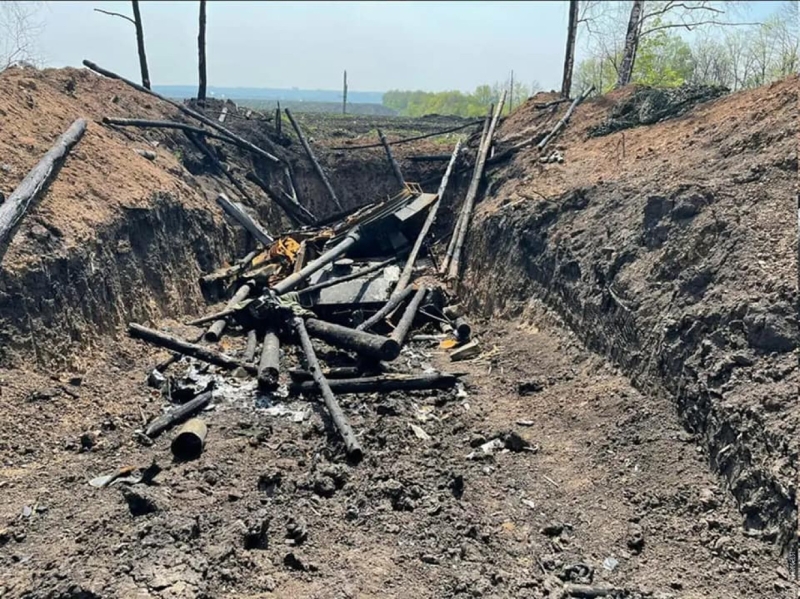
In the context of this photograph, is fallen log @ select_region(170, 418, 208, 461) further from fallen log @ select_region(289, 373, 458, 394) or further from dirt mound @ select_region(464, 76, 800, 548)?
dirt mound @ select_region(464, 76, 800, 548)

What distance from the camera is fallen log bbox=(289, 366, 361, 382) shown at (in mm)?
8617

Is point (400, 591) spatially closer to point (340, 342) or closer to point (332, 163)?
point (340, 342)

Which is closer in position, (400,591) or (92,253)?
(400,591)

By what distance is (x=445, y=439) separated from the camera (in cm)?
739

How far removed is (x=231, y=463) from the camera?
6.58 meters

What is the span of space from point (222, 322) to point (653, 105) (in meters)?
9.72

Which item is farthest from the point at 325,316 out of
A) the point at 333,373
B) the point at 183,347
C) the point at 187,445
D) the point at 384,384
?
the point at 187,445

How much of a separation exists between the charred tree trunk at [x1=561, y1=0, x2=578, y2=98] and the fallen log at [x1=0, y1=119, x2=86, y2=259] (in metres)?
14.5

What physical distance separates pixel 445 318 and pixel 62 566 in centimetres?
803

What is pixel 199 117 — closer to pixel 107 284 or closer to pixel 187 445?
pixel 107 284

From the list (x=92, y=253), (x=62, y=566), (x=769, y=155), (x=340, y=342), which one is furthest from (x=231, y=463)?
(x=769, y=155)

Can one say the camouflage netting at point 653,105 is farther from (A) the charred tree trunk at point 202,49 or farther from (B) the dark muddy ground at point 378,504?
(A) the charred tree trunk at point 202,49

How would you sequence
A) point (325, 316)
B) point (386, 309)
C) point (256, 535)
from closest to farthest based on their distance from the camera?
point (256, 535)
point (386, 309)
point (325, 316)

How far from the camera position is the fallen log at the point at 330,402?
671cm
